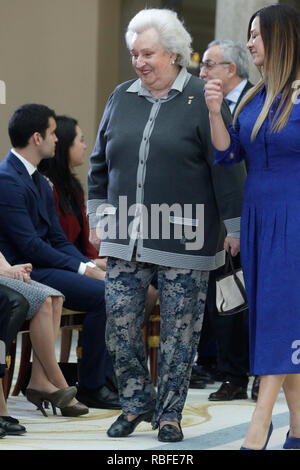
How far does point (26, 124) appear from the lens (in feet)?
16.7

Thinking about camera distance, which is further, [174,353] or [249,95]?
[174,353]

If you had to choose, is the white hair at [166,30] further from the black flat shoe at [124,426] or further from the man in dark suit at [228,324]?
the man in dark suit at [228,324]

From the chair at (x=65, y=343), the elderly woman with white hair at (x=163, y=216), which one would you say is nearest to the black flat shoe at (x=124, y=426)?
the elderly woman with white hair at (x=163, y=216)

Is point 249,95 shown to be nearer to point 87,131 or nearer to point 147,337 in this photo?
point 147,337

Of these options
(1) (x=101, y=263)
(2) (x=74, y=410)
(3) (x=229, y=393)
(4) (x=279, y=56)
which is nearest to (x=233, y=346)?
(3) (x=229, y=393)

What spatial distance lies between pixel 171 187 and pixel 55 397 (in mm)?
1312

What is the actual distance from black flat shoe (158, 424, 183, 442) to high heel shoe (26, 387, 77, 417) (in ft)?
2.70

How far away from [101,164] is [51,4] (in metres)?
4.84

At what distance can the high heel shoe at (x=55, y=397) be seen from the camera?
4523 millimetres

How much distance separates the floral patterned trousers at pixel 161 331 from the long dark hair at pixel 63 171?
1734mm

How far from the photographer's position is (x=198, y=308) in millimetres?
3922

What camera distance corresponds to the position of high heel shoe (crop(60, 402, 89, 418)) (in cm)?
459

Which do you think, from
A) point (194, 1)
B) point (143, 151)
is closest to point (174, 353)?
point (143, 151)

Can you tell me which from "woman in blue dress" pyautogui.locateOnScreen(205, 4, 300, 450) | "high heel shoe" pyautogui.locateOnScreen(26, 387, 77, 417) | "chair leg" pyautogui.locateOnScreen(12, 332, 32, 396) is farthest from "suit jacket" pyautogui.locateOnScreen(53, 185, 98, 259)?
"woman in blue dress" pyautogui.locateOnScreen(205, 4, 300, 450)
